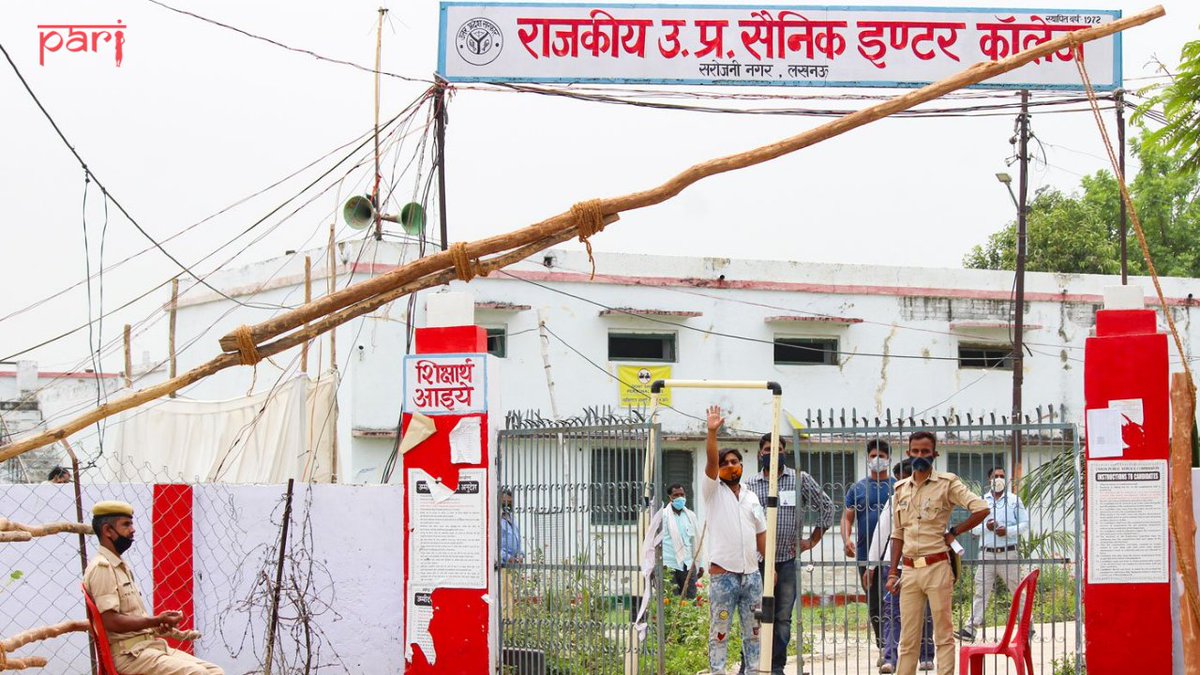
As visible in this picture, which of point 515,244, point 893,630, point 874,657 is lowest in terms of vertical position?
point 874,657

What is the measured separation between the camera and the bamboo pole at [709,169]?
19.9ft

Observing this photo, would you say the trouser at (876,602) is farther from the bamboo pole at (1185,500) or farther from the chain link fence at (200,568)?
the chain link fence at (200,568)

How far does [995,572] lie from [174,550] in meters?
6.34

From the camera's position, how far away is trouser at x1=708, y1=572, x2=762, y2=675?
9.75 m

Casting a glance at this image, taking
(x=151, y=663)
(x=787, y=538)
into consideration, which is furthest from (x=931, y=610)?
(x=151, y=663)

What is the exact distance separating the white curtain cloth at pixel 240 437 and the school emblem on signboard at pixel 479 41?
16.1 feet

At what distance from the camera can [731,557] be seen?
981cm

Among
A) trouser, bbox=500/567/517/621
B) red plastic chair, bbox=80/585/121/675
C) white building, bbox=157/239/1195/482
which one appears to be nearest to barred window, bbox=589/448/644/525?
trouser, bbox=500/567/517/621

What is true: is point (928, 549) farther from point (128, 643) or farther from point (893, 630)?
point (128, 643)

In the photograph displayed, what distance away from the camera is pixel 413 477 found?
10023mm

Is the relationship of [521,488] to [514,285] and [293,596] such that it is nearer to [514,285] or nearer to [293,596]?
[293,596]

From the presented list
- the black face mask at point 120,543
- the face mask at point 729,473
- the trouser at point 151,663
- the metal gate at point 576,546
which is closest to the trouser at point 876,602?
the face mask at point 729,473

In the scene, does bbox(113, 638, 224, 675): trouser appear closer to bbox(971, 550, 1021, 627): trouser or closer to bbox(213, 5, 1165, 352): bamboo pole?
bbox(213, 5, 1165, 352): bamboo pole

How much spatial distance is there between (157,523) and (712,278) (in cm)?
1512
